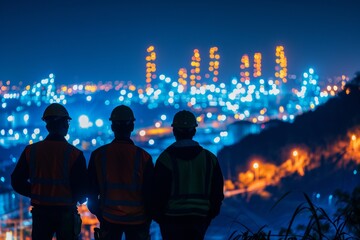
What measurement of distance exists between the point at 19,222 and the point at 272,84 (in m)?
142

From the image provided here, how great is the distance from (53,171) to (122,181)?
65 cm

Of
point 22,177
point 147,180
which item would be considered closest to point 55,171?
point 22,177

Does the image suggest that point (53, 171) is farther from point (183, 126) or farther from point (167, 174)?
point (183, 126)

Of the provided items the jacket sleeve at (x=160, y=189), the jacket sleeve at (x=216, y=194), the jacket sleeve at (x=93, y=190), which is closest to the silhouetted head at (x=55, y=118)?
the jacket sleeve at (x=93, y=190)

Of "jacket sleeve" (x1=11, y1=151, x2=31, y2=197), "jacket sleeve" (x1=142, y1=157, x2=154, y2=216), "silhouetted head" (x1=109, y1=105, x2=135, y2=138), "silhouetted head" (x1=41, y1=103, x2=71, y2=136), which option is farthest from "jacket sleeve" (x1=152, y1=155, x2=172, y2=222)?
"jacket sleeve" (x1=11, y1=151, x2=31, y2=197)

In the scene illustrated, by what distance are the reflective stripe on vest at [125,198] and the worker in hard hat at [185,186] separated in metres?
0.21

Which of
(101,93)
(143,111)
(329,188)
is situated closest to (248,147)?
(329,188)

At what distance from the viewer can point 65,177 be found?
4.96 meters

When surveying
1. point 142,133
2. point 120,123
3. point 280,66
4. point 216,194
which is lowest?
point 216,194

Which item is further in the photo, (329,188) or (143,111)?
(143,111)

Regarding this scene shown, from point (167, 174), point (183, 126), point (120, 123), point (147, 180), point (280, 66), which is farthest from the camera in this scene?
point (280, 66)

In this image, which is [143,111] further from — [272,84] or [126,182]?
[126,182]

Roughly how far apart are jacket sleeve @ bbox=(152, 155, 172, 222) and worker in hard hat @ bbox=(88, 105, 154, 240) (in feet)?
0.41

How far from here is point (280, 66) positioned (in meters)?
183
